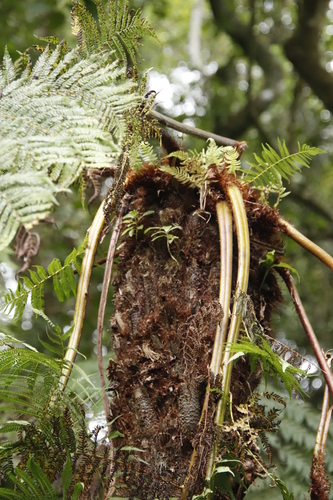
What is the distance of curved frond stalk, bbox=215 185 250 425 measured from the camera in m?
0.75

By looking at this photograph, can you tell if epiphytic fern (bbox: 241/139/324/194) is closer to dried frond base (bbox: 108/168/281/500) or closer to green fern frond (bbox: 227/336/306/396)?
dried frond base (bbox: 108/168/281/500)

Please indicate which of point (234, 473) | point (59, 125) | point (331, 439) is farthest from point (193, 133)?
point (331, 439)

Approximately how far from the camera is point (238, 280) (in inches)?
33.0

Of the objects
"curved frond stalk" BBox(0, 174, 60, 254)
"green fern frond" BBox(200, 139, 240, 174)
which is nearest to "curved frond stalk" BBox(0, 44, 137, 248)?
"curved frond stalk" BBox(0, 174, 60, 254)

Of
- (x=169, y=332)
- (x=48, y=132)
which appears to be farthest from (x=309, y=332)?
(x=48, y=132)

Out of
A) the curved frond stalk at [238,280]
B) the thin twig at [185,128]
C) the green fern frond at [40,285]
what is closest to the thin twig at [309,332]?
the curved frond stalk at [238,280]

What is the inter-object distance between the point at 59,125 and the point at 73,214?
313 cm

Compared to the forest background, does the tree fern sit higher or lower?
lower

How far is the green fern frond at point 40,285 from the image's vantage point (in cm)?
89

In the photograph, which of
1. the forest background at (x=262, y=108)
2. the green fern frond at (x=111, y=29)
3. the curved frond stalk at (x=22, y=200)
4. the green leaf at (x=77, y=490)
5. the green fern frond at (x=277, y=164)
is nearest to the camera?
the curved frond stalk at (x=22, y=200)

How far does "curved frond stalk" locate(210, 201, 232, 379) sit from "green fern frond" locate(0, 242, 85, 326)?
28cm

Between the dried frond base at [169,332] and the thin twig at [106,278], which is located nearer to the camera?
the dried frond base at [169,332]

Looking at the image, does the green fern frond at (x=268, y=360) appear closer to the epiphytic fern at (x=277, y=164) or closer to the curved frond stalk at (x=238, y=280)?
the curved frond stalk at (x=238, y=280)

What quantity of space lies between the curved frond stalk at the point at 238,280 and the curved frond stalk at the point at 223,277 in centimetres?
1
